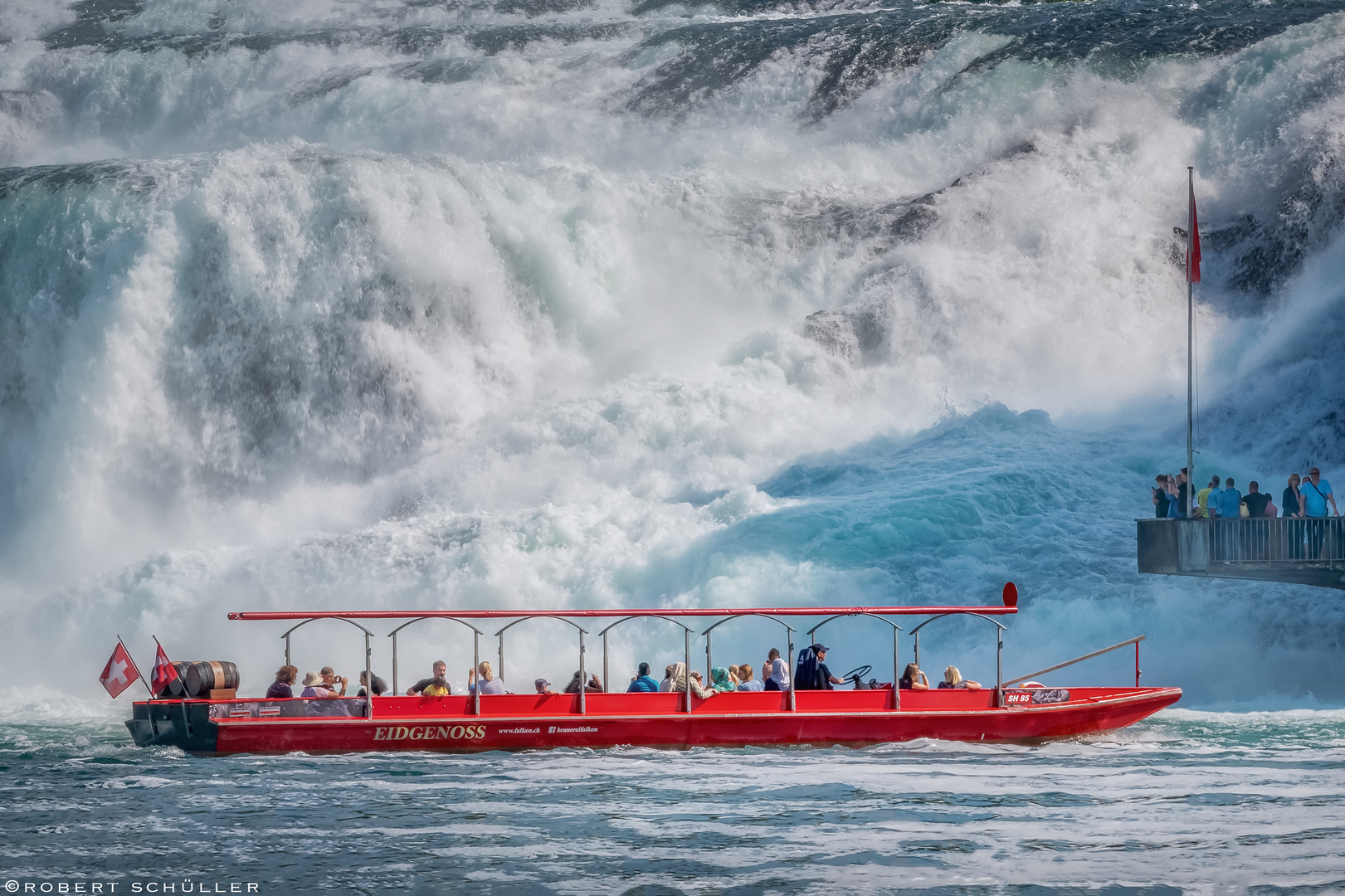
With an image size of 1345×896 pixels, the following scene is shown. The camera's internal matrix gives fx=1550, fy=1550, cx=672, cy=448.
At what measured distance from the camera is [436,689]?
22328 mm

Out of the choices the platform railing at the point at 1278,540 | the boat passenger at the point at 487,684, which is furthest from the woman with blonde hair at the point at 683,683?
the platform railing at the point at 1278,540

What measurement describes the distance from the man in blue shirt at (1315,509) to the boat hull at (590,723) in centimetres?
530

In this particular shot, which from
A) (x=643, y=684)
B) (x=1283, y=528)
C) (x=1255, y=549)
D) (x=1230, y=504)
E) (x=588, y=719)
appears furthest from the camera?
(x=1230, y=504)

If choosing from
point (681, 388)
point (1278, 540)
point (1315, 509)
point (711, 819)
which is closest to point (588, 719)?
point (711, 819)

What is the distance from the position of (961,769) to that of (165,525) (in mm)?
26656

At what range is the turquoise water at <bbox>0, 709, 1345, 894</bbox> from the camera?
47.1 feet

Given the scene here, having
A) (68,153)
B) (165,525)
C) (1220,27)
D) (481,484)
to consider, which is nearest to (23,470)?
(165,525)

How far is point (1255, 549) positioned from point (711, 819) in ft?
38.5

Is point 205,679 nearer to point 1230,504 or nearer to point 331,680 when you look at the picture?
point 331,680

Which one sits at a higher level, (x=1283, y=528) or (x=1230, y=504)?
(x=1230, y=504)

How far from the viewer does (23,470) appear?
41.2m

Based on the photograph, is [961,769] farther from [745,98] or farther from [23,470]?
[745,98]

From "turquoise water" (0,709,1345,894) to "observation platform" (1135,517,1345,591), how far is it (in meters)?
2.92

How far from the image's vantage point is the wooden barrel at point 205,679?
882 inches
